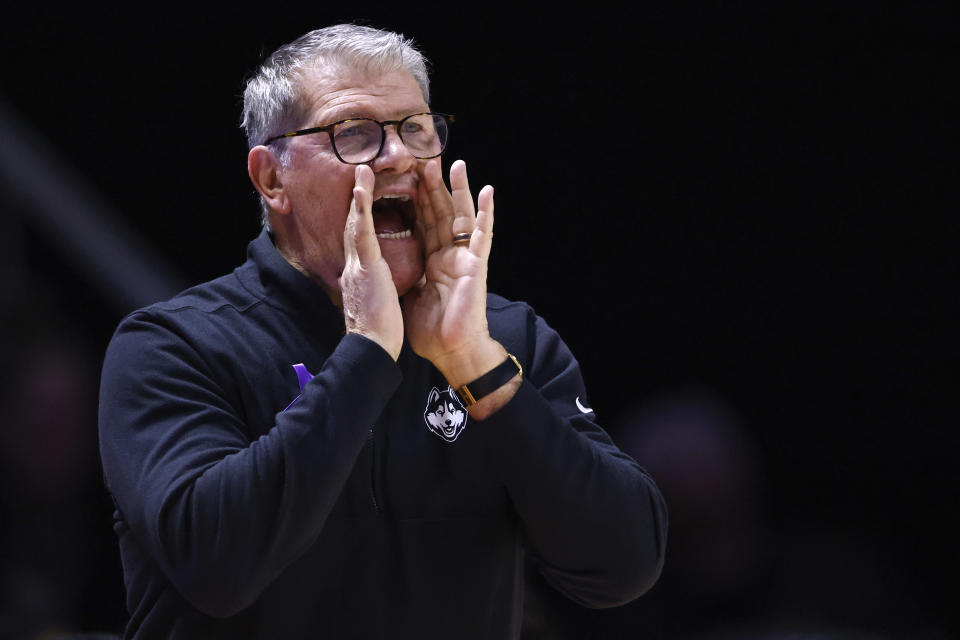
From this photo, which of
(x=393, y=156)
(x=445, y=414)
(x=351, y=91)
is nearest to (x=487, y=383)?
(x=445, y=414)

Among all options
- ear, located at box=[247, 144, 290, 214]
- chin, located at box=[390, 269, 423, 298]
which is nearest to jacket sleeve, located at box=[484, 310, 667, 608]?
chin, located at box=[390, 269, 423, 298]

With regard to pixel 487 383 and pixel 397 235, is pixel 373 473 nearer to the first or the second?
pixel 487 383

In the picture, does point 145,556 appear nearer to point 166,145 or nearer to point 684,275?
point 166,145

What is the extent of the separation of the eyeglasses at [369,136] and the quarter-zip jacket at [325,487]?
0.19 meters

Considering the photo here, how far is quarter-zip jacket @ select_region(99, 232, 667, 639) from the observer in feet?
3.57

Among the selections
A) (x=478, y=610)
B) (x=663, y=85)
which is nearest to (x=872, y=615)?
(x=663, y=85)

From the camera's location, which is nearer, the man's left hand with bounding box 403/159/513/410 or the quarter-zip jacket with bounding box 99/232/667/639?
the quarter-zip jacket with bounding box 99/232/667/639

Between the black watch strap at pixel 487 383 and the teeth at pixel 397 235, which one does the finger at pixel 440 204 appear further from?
the black watch strap at pixel 487 383

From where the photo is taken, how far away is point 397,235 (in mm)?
1411

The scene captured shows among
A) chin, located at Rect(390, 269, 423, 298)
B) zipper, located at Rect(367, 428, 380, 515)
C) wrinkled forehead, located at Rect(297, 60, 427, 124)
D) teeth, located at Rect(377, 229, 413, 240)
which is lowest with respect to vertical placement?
zipper, located at Rect(367, 428, 380, 515)

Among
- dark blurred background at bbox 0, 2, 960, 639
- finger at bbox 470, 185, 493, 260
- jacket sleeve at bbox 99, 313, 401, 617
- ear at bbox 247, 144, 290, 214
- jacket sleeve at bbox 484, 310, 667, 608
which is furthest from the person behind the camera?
dark blurred background at bbox 0, 2, 960, 639

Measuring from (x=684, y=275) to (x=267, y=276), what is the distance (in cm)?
173

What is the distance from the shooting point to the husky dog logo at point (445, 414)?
4.42 ft

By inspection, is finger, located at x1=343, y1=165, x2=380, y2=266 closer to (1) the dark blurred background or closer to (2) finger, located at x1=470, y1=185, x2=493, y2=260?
(2) finger, located at x1=470, y1=185, x2=493, y2=260
